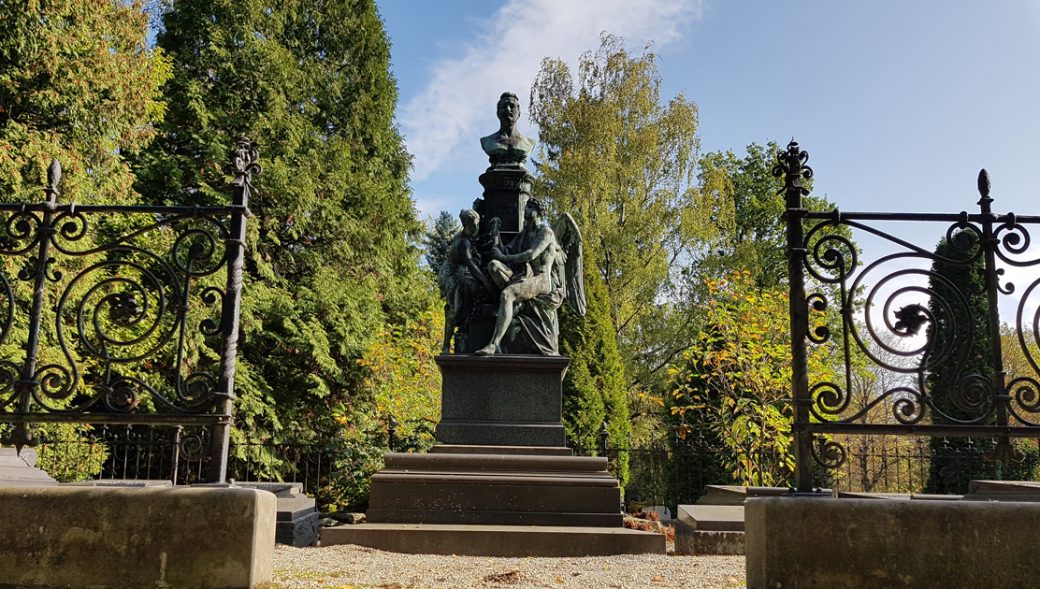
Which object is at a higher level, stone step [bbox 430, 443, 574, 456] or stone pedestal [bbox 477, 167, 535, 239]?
stone pedestal [bbox 477, 167, 535, 239]

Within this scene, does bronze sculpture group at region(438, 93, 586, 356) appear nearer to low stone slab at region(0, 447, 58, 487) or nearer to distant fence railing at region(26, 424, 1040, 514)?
distant fence railing at region(26, 424, 1040, 514)

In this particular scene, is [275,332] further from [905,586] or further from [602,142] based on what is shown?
[905,586]

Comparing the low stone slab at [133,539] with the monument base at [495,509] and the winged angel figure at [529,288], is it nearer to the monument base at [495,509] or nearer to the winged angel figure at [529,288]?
the monument base at [495,509]

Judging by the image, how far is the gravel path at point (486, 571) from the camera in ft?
14.7

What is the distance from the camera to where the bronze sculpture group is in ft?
28.8

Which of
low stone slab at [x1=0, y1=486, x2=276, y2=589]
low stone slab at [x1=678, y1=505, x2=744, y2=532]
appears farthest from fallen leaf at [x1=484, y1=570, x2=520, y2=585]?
low stone slab at [x1=678, y1=505, x2=744, y2=532]

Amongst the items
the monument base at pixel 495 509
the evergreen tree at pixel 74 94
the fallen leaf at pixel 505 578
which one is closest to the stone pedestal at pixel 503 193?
the monument base at pixel 495 509

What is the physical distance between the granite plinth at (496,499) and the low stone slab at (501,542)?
385mm

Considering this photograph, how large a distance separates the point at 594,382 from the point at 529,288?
7.97 meters

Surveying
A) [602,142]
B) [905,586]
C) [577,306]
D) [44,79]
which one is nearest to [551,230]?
[577,306]

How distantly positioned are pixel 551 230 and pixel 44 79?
9.93m

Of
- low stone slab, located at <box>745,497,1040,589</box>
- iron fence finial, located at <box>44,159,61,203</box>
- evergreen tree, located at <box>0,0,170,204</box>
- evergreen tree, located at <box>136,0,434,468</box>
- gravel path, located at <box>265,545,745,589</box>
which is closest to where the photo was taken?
low stone slab, located at <box>745,497,1040,589</box>

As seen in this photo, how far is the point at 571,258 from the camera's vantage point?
964 cm

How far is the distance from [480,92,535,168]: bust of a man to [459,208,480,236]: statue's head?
3.19ft
